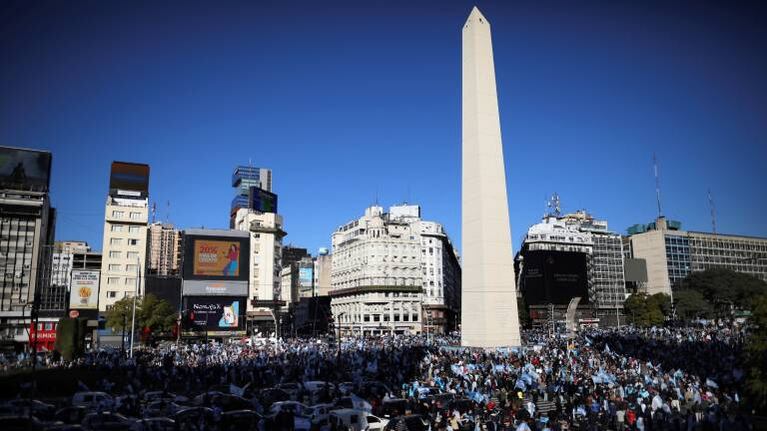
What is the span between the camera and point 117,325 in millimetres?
64312

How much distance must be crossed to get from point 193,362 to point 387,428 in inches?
948

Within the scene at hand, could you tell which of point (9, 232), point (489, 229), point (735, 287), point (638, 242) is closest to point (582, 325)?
point (735, 287)

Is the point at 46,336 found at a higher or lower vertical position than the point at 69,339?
lower

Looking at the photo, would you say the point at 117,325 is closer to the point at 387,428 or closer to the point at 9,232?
the point at 9,232

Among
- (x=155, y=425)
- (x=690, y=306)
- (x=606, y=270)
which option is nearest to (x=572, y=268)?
(x=690, y=306)

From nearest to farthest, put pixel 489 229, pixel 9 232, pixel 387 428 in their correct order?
pixel 387 428 → pixel 489 229 → pixel 9 232

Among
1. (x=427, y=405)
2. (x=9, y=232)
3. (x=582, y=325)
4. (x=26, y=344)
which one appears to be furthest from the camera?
(x=582, y=325)

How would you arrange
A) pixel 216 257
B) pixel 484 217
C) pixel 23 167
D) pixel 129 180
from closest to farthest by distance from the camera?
pixel 484 217 → pixel 23 167 → pixel 216 257 → pixel 129 180

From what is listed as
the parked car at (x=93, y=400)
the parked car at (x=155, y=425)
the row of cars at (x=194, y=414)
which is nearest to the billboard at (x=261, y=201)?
the parked car at (x=93, y=400)

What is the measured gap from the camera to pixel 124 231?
84.9 meters

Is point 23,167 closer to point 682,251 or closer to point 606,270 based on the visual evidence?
point 606,270

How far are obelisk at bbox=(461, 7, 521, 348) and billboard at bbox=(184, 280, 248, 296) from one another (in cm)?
5084

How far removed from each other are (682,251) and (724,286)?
3097cm

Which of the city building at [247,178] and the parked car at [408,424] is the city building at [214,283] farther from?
the city building at [247,178]
